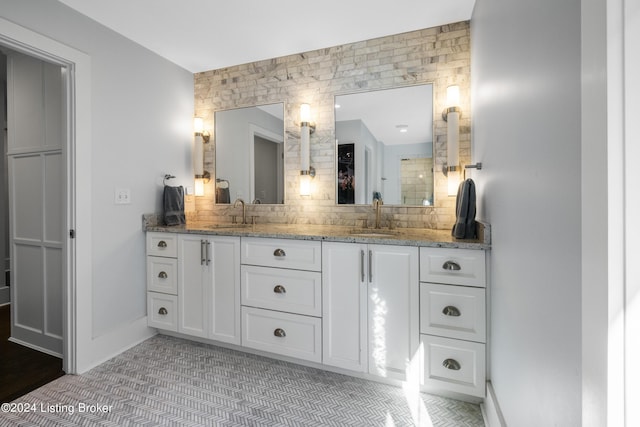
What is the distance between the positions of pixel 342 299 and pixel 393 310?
0.32m

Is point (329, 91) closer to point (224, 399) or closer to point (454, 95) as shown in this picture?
point (454, 95)

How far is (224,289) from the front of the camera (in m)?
2.20

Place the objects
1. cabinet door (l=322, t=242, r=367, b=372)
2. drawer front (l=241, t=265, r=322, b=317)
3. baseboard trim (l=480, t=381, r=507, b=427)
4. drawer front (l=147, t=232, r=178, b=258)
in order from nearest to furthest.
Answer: baseboard trim (l=480, t=381, r=507, b=427)
cabinet door (l=322, t=242, r=367, b=372)
drawer front (l=241, t=265, r=322, b=317)
drawer front (l=147, t=232, r=178, b=258)

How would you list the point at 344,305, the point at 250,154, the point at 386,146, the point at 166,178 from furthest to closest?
the point at 250,154 → the point at 166,178 → the point at 386,146 → the point at 344,305

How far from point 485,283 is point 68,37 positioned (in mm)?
3023

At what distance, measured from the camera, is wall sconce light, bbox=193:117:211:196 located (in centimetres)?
298

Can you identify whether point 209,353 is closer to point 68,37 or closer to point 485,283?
point 485,283

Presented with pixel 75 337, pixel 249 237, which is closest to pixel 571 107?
pixel 249 237

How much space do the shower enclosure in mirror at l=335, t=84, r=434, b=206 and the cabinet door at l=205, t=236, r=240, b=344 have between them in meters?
0.99

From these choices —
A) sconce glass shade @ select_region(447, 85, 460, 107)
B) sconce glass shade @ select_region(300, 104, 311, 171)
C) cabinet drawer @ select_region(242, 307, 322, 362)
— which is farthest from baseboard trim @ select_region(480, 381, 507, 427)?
A: sconce glass shade @ select_region(300, 104, 311, 171)

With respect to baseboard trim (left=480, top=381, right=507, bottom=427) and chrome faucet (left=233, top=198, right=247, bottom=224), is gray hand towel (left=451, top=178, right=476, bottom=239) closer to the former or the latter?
baseboard trim (left=480, top=381, right=507, bottom=427)

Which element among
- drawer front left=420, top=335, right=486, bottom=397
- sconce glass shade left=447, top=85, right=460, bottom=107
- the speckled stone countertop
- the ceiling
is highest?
the ceiling

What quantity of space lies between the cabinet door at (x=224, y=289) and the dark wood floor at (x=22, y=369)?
3.43 ft

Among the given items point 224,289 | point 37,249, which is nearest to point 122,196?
point 37,249
